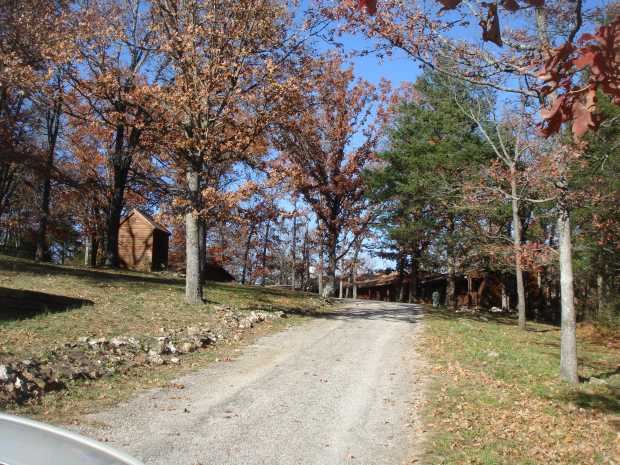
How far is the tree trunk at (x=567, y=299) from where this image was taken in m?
9.91

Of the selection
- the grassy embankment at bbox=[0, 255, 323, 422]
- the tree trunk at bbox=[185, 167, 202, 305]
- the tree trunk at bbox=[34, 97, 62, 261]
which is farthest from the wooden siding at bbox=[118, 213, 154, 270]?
the tree trunk at bbox=[185, 167, 202, 305]

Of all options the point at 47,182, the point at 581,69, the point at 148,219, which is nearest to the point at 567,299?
the point at 581,69

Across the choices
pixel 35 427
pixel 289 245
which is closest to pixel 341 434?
pixel 35 427

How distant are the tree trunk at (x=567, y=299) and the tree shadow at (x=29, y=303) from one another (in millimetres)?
10669

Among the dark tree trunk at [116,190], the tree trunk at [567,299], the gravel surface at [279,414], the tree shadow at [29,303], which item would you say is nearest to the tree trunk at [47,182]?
the dark tree trunk at [116,190]

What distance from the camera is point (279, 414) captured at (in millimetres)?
7500

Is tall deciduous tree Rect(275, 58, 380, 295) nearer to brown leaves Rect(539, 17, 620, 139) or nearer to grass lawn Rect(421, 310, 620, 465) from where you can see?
grass lawn Rect(421, 310, 620, 465)

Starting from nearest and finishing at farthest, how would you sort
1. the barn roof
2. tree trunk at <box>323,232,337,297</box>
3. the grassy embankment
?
the grassy embankment, tree trunk at <box>323,232,337,297</box>, the barn roof

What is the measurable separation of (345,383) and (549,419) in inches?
128

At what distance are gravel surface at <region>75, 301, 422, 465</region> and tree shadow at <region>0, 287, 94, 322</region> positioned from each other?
468cm

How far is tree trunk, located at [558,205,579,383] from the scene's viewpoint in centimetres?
991

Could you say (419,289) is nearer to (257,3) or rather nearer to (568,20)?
(257,3)

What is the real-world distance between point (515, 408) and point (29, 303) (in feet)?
35.0

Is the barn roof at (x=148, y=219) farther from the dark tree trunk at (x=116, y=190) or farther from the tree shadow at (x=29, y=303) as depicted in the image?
the tree shadow at (x=29, y=303)
